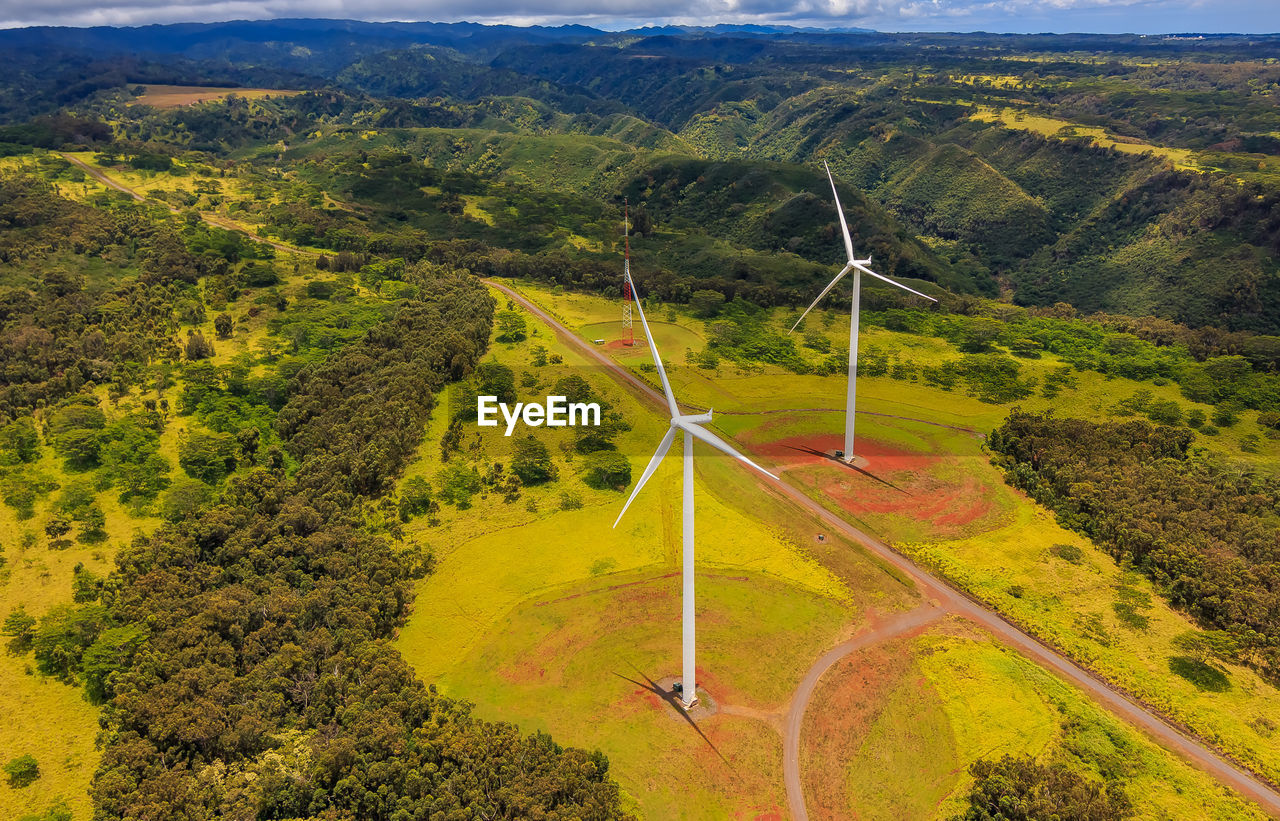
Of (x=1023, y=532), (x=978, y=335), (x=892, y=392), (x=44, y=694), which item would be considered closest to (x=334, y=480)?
(x=44, y=694)

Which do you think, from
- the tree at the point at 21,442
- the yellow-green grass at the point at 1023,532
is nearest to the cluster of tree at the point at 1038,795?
the yellow-green grass at the point at 1023,532

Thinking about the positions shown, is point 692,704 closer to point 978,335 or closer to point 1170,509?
point 1170,509

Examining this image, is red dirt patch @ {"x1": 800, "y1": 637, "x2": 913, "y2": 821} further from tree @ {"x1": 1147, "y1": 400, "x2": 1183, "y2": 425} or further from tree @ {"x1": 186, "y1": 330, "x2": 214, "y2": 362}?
tree @ {"x1": 186, "y1": 330, "x2": 214, "y2": 362}

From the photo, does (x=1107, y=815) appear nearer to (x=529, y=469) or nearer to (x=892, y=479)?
(x=892, y=479)

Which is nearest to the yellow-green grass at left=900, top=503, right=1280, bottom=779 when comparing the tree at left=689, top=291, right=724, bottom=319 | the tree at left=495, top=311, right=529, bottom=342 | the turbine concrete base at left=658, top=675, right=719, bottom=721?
the turbine concrete base at left=658, top=675, right=719, bottom=721

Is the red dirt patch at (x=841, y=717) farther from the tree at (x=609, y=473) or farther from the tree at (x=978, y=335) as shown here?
the tree at (x=978, y=335)
